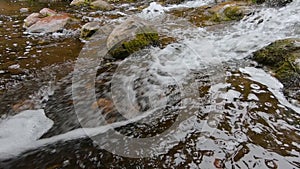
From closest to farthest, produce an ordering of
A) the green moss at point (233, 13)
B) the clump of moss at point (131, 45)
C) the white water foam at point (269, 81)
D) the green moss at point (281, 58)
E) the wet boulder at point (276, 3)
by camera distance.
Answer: the white water foam at point (269, 81), the green moss at point (281, 58), the clump of moss at point (131, 45), the wet boulder at point (276, 3), the green moss at point (233, 13)

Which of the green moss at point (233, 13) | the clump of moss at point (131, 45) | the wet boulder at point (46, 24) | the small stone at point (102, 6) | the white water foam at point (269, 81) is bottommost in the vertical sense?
the small stone at point (102, 6)

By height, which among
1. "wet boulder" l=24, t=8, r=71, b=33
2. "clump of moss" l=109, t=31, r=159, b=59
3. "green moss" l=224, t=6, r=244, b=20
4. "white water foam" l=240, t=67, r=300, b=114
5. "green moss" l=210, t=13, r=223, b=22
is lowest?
"wet boulder" l=24, t=8, r=71, b=33

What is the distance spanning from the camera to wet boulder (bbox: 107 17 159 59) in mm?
5081

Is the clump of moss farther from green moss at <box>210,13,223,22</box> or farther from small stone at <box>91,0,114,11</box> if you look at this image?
small stone at <box>91,0,114,11</box>

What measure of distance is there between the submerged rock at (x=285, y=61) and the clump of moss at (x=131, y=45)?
7.18 ft

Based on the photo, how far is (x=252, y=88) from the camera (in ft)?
11.9

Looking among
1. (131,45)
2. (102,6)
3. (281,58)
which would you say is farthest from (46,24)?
(281,58)

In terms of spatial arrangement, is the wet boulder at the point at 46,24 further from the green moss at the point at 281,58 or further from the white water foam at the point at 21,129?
the green moss at the point at 281,58

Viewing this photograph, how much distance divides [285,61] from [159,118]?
7.97 ft

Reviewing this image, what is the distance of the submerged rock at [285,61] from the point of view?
3.63 meters

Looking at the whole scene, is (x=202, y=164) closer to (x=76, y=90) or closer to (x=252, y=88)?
(x=252, y=88)

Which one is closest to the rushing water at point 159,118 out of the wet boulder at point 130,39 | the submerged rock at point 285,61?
the submerged rock at point 285,61

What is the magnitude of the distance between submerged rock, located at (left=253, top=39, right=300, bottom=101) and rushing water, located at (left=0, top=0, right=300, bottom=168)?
0.17 m

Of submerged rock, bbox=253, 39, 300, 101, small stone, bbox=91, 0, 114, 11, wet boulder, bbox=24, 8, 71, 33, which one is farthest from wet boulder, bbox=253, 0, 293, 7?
wet boulder, bbox=24, 8, 71, 33
